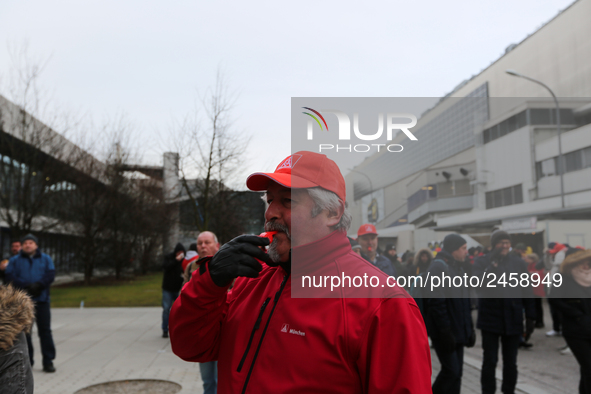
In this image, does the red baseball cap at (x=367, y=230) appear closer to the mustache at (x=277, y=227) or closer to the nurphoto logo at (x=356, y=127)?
the nurphoto logo at (x=356, y=127)

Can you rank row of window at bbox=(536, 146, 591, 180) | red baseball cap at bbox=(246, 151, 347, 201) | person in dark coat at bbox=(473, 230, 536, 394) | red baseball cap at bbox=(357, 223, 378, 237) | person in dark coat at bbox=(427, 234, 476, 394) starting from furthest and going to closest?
1. person in dark coat at bbox=(473, 230, 536, 394)
2. person in dark coat at bbox=(427, 234, 476, 394)
3. row of window at bbox=(536, 146, 591, 180)
4. red baseball cap at bbox=(357, 223, 378, 237)
5. red baseball cap at bbox=(246, 151, 347, 201)

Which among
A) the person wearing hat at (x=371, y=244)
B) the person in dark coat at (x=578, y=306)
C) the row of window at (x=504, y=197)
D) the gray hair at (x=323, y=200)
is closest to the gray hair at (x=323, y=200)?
the gray hair at (x=323, y=200)

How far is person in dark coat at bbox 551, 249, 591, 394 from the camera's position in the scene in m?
4.84

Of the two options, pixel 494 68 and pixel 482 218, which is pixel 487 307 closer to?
pixel 482 218

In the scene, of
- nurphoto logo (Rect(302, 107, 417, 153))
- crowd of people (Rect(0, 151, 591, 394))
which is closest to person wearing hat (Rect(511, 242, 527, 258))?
nurphoto logo (Rect(302, 107, 417, 153))

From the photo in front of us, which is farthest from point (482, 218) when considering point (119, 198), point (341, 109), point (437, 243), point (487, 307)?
point (119, 198)

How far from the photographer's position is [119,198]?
27.6 meters

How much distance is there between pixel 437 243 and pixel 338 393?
3.01 meters

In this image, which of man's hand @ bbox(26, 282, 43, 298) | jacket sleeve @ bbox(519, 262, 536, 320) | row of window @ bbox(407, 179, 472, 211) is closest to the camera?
row of window @ bbox(407, 179, 472, 211)

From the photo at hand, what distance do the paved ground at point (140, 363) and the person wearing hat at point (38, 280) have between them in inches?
16.0

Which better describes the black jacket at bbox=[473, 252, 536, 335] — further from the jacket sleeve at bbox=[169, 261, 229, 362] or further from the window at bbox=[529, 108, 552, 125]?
the jacket sleeve at bbox=[169, 261, 229, 362]

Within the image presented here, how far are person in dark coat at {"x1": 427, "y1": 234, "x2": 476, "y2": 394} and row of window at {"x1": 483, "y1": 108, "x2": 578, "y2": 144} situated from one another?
42.5 inches

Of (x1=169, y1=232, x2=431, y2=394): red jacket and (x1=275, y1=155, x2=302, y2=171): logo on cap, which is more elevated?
(x1=275, y1=155, x2=302, y2=171): logo on cap

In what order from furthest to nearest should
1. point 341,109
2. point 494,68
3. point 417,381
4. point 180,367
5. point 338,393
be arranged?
1. point 180,367
2. point 494,68
3. point 341,109
4. point 338,393
5. point 417,381
